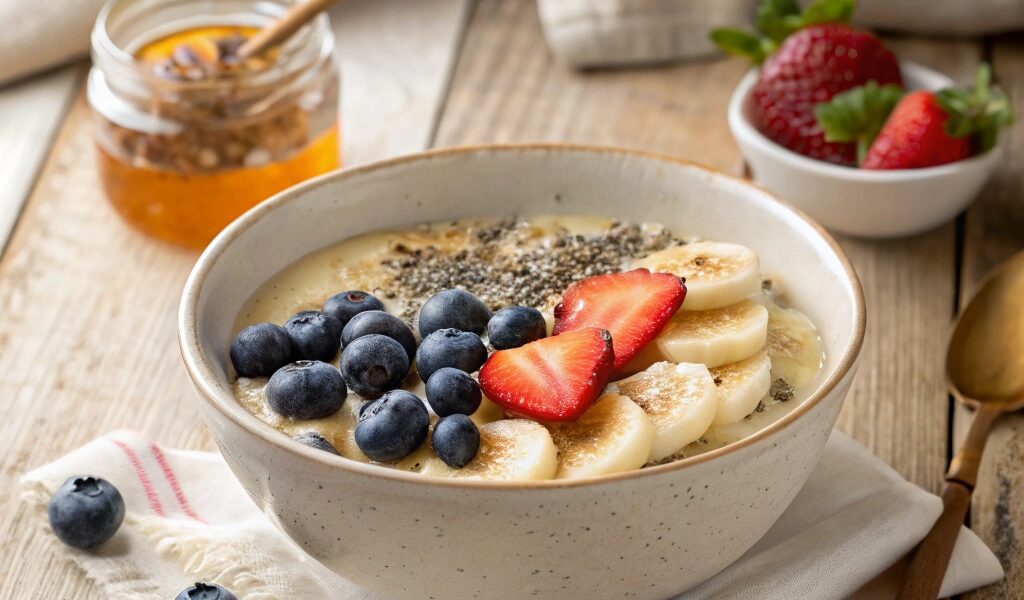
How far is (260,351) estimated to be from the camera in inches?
56.0

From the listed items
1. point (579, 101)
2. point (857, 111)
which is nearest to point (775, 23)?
point (857, 111)

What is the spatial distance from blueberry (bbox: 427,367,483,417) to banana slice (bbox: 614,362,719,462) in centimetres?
18

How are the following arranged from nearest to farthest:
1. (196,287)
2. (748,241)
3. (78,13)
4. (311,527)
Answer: (311,527) → (196,287) → (748,241) → (78,13)

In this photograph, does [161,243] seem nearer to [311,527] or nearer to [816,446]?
[311,527]

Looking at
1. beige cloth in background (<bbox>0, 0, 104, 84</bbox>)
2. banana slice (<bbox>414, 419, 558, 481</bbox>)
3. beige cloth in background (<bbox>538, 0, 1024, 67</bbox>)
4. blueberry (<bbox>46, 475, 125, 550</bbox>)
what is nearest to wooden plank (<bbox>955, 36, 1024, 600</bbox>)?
beige cloth in background (<bbox>538, 0, 1024, 67</bbox>)

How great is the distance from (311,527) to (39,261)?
120 cm

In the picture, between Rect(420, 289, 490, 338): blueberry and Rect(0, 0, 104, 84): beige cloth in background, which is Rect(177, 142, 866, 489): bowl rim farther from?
Rect(0, 0, 104, 84): beige cloth in background

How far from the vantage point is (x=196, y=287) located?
144 cm

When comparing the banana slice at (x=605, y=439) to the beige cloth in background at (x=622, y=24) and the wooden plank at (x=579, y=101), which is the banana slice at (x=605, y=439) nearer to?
the wooden plank at (x=579, y=101)

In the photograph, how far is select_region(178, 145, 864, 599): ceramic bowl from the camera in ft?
3.81

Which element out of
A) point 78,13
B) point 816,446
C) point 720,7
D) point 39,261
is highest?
point 816,446

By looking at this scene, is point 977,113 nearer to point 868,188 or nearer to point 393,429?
point 868,188

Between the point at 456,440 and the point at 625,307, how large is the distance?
0.29m

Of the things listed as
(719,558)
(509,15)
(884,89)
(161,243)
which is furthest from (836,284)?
(509,15)
